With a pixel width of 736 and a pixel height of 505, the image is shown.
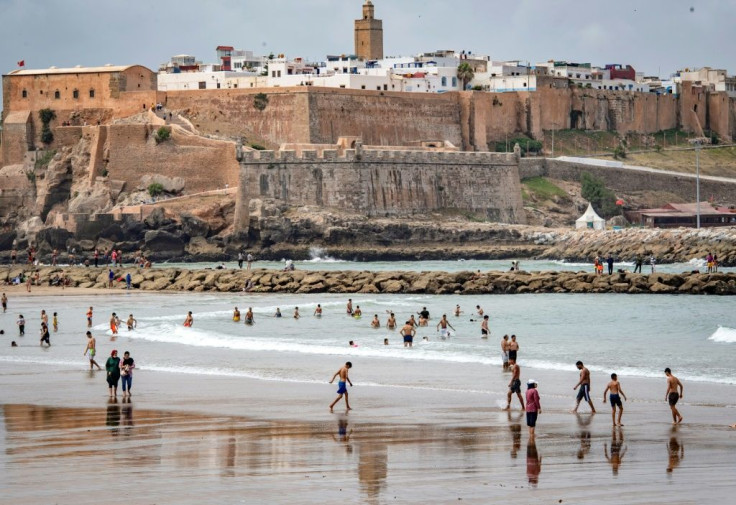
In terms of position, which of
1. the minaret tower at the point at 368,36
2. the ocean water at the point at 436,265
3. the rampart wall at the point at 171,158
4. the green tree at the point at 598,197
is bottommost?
the ocean water at the point at 436,265

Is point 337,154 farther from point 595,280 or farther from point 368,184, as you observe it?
point 595,280

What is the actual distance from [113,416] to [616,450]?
7498 millimetres

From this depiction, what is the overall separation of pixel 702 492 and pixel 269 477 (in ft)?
15.7

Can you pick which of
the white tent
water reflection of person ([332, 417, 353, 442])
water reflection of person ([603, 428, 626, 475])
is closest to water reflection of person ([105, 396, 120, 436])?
water reflection of person ([332, 417, 353, 442])

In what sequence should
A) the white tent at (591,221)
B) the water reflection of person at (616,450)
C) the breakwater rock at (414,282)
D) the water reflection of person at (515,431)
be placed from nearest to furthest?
the water reflection of person at (616,450) → the water reflection of person at (515,431) → the breakwater rock at (414,282) → the white tent at (591,221)

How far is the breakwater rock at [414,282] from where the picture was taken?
44.2 meters

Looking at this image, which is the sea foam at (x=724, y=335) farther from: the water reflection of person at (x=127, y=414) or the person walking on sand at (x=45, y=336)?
the person walking on sand at (x=45, y=336)

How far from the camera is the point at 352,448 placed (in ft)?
59.0

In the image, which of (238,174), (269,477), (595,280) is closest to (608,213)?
(238,174)

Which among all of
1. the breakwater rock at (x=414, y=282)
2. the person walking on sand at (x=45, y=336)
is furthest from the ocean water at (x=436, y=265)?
the person walking on sand at (x=45, y=336)

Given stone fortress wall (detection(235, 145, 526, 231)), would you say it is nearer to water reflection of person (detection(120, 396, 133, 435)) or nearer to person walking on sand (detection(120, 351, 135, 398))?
person walking on sand (detection(120, 351, 135, 398))

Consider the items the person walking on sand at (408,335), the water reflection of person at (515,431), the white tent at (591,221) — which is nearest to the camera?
the water reflection of person at (515,431)

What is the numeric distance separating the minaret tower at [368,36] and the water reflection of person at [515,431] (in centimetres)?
8039

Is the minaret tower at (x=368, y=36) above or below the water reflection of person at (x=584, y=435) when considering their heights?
above
